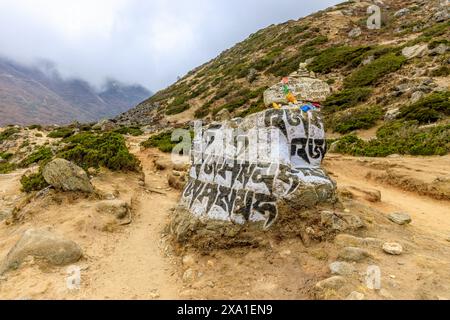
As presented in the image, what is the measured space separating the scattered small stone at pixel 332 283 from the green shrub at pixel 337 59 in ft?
98.5

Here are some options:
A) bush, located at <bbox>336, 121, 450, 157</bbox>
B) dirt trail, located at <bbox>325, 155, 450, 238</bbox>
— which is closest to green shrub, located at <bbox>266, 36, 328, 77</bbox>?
bush, located at <bbox>336, 121, 450, 157</bbox>

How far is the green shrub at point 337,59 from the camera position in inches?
1276

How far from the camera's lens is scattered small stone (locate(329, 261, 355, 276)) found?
16.4ft

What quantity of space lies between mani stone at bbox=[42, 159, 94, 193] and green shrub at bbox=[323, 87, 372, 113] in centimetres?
1889

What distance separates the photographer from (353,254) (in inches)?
212

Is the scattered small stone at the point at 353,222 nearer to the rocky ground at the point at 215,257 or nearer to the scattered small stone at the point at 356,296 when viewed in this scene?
the rocky ground at the point at 215,257

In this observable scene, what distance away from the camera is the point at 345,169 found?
13562 mm

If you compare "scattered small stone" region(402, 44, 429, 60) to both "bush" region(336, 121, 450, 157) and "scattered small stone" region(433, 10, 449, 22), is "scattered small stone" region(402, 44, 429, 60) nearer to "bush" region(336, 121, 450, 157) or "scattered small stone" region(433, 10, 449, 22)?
"scattered small stone" region(433, 10, 449, 22)

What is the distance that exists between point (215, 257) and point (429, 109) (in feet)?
51.6

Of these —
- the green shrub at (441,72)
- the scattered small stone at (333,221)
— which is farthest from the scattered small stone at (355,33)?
the scattered small stone at (333,221)

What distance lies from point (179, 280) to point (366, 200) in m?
5.65

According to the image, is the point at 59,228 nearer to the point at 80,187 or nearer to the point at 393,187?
the point at 80,187

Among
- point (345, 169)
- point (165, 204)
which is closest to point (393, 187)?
A: point (345, 169)

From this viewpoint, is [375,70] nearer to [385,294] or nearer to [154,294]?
[385,294]
